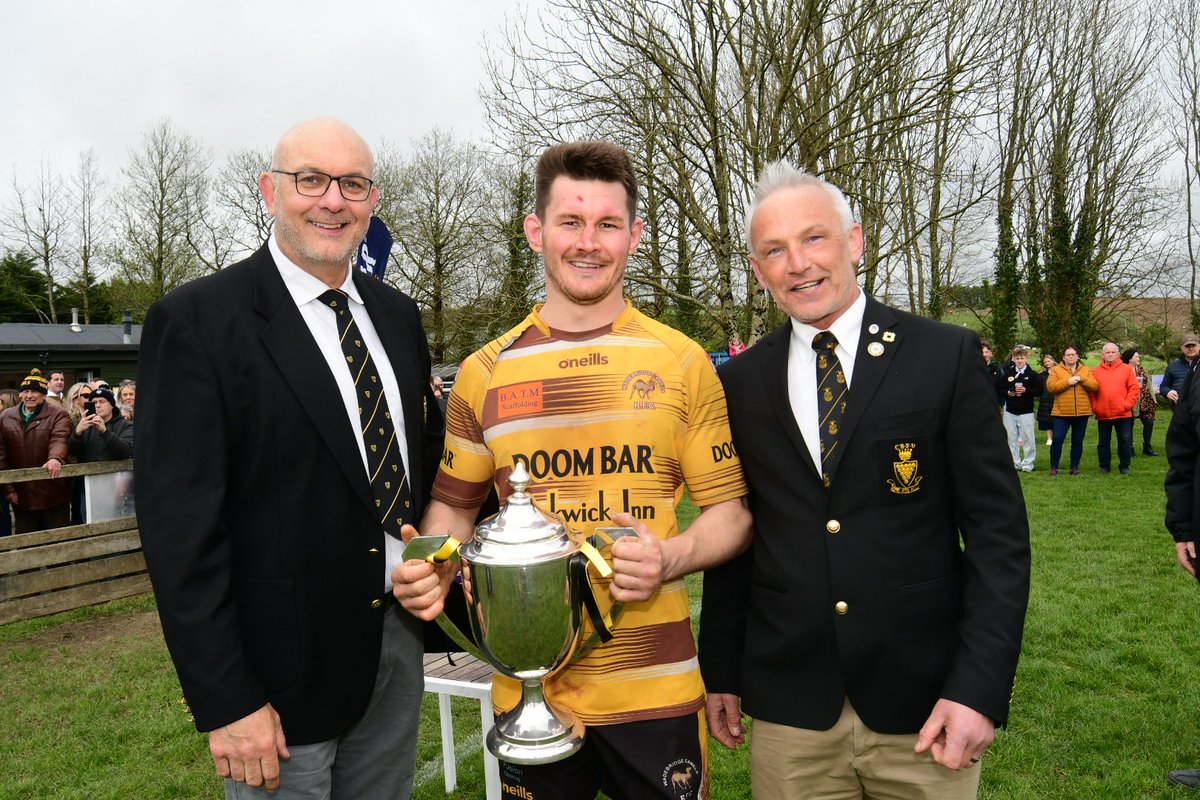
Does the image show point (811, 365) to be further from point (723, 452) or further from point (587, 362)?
point (587, 362)

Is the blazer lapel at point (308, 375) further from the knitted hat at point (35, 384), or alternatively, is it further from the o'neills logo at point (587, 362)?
the knitted hat at point (35, 384)

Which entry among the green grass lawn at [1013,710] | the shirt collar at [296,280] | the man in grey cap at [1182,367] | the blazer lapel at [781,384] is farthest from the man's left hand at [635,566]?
the man in grey cap at [1182,367]

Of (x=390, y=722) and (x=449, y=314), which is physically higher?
(x=449, y=314)

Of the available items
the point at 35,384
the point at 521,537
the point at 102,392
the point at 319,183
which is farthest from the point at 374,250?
the point at 102,392

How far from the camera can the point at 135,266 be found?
3066 cm

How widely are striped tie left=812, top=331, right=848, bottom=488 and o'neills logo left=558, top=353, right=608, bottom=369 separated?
0.58m

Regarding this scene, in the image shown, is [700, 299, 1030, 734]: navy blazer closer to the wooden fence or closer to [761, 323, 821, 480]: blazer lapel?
[761, 323, 821, 480]: blazer lapel

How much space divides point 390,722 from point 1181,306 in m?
33.8

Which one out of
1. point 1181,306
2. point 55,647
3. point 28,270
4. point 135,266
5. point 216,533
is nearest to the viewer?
point 216,533

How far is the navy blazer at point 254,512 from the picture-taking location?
1895mm

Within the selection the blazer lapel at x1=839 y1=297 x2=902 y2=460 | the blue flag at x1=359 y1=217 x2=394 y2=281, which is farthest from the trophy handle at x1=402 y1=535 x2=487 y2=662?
the blue flag at x1=359 y1=217 x2=394 y2=281

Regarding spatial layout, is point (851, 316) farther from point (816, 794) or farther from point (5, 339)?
point (5, 339)

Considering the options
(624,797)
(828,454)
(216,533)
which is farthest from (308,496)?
(828,454)

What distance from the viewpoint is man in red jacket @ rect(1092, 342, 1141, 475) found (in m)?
12.7
